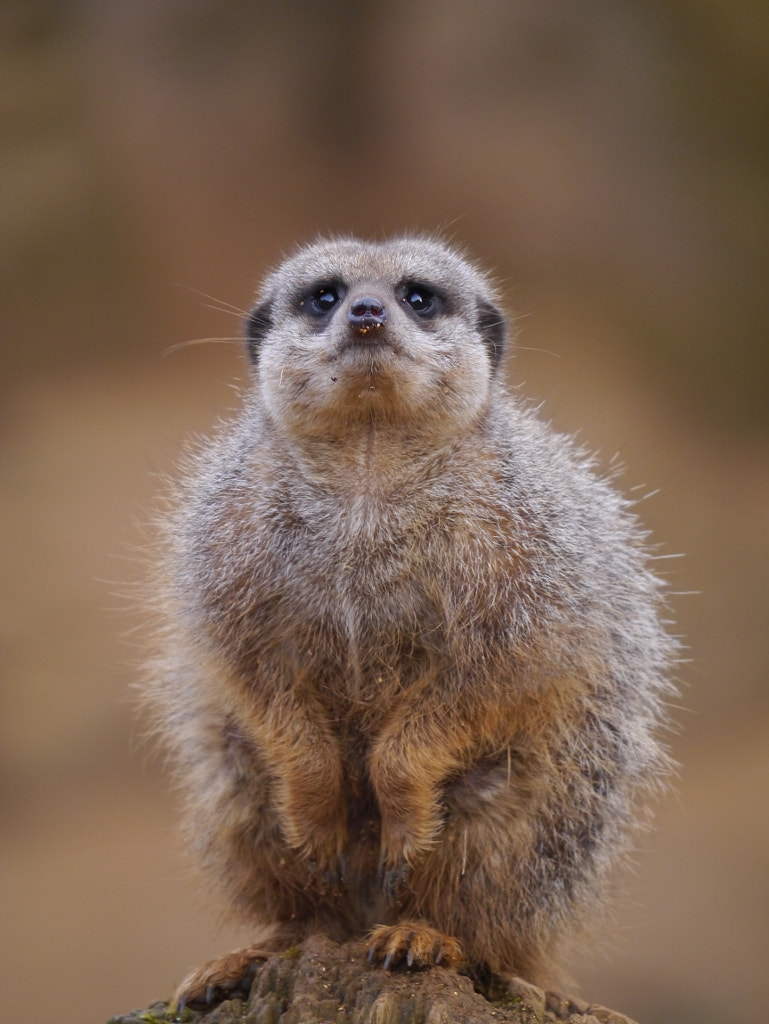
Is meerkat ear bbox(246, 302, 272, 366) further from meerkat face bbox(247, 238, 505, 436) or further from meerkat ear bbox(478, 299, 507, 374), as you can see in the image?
meerkat ear bbox(478, 299, 507, 374)

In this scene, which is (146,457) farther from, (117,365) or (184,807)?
(184,807)

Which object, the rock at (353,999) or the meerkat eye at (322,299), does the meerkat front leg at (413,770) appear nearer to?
the rock at (353,999)

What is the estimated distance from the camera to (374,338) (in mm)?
2025

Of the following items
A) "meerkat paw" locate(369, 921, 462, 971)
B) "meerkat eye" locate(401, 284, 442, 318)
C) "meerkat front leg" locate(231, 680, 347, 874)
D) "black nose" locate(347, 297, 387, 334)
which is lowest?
"meerkat paw" locate(369, 921, 462, 971)

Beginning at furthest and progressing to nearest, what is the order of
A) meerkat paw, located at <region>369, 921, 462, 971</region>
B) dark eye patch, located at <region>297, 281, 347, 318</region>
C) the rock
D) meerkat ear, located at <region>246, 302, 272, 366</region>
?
meerkat ear, located at <region>246, 302, 272, 366</region>, dark eye patch, located at <region>297, 281, 347, 318</region>, meerkat paw, located at <region>369, 921, 462, 971</region>, the rock

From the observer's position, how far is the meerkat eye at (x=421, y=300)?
7.48 ft

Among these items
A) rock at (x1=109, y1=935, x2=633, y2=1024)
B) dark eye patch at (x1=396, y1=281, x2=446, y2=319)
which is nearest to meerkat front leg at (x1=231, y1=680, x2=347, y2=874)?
rock at (x1=109, y1=935, x2=633, y2=1024)

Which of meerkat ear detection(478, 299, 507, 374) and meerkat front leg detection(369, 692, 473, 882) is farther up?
meerkat ear detection(478, 299, 507, 374)

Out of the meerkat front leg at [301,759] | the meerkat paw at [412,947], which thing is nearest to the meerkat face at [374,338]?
the meerkat front leg at [301,759]

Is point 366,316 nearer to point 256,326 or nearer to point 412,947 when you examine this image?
point 256,326

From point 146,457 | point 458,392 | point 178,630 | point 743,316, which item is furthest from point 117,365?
point 743,316

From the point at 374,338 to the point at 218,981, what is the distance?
1.26 meters

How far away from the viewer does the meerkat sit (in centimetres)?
204

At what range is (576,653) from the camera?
6.89ft
